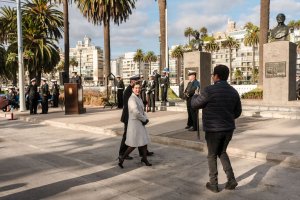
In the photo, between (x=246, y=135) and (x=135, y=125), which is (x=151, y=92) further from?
(x=135, y=125)

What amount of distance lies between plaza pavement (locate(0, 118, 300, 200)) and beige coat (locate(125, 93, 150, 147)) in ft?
1.91

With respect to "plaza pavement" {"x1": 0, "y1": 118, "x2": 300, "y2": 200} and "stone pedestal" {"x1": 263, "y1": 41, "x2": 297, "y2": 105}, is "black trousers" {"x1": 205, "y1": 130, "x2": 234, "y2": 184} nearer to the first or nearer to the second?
"plaza pavement" {"x1": 0, "y1": 118, "x2": 300, "y2": 200}

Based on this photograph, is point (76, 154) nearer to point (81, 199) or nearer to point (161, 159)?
point (161, 159)

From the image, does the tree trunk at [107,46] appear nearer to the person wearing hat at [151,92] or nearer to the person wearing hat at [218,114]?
the person wearing hat at [151,92]

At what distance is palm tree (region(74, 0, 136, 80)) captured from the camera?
26.8m

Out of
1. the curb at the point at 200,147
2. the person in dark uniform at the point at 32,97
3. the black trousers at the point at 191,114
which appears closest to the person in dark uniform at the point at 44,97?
the person in dark uniform at the point at 32,97

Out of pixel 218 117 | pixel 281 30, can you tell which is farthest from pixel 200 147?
pixel 281 30

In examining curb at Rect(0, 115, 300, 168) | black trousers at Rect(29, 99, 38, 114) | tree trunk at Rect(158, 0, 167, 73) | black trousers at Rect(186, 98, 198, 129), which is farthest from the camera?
tree trunk at Rect(158, 0, 167, 73)

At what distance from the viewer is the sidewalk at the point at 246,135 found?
7010 mm

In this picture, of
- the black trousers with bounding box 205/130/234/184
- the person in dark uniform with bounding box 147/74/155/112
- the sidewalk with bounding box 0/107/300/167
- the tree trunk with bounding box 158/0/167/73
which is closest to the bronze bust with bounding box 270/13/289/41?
the sidewalk with bounding box 0/107/300/167

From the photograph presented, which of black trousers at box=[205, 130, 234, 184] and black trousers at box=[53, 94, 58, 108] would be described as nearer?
black trousers at box=[205, 130, 234, 184]

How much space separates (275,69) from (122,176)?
12.1 meters

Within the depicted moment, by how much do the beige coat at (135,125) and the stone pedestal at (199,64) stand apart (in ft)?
41.8

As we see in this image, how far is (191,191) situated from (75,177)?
219 centimetres
